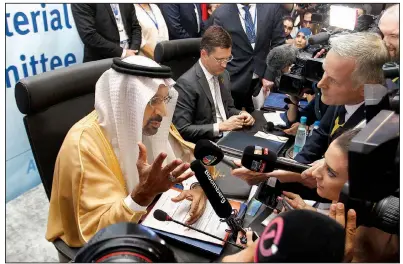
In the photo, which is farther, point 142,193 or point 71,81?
point 71,81

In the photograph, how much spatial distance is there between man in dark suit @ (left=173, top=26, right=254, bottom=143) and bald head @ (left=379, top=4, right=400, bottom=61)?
0.66 meters

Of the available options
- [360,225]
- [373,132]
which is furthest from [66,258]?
[373,132]

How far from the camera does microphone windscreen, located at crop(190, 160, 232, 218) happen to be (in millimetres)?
972

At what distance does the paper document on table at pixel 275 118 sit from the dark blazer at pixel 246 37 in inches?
7.5

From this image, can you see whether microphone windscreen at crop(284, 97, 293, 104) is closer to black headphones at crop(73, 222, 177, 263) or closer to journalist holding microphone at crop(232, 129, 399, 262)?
journalist holding microphone at crop(232, 129, 399, 262)

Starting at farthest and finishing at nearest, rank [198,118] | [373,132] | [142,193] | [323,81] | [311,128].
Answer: [198,118] → [311,128] → [323,81] → [142,193] → [373,132]

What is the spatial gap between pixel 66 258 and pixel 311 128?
1137mm

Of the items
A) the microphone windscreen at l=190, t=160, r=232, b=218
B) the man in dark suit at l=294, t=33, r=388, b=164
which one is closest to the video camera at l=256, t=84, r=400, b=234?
the microphone windscreen at l=190, t=160, r=232, b=218

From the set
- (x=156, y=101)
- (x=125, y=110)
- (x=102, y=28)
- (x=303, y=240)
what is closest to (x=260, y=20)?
(x=156, y=101)

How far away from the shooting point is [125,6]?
8.00 feet

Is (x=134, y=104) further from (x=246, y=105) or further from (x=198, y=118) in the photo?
(x=246, y=105)

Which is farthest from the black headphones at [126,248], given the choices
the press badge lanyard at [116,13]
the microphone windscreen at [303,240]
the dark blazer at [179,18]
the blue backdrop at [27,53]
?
the dark blazer at [179,18]

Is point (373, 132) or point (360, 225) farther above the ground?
point (373, 132)

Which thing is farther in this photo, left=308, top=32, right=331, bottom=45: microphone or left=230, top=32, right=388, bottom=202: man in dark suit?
left=308, top=32, right=331, bottom=45: microphone
